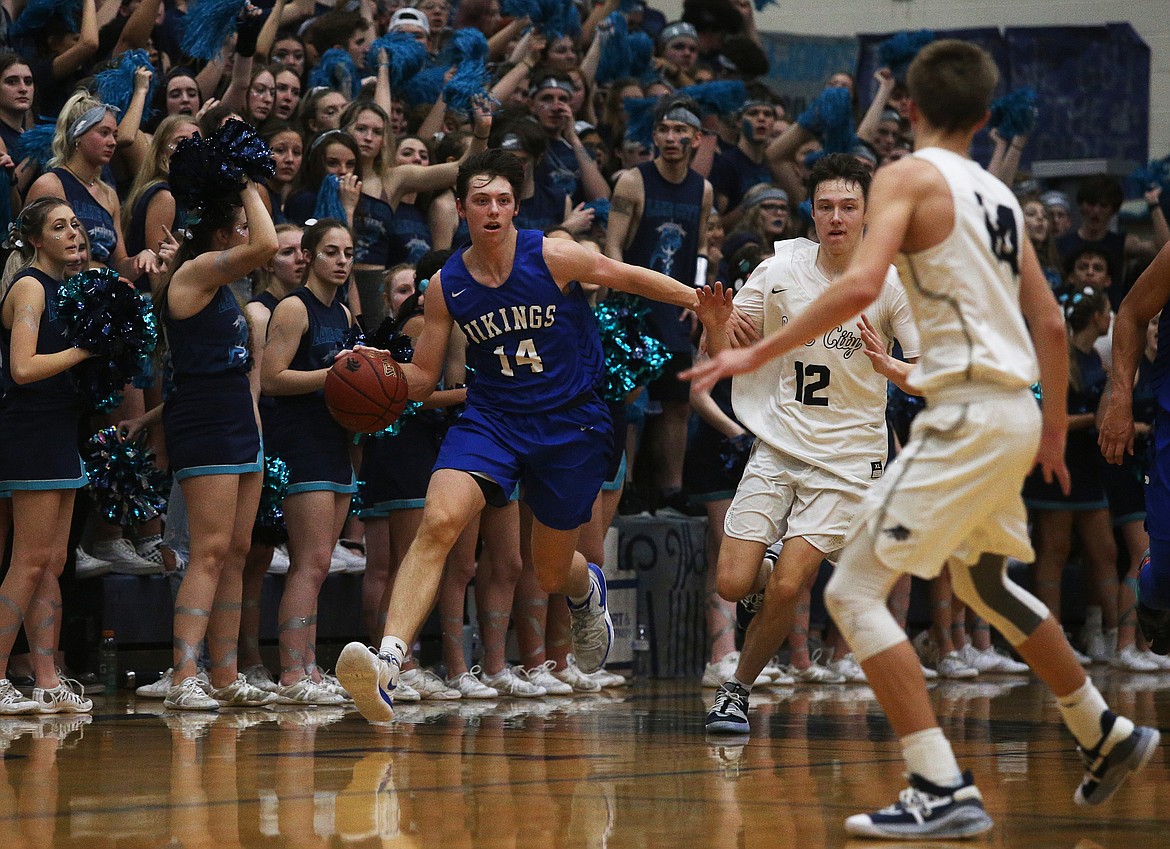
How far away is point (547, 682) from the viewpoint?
9.41 meters

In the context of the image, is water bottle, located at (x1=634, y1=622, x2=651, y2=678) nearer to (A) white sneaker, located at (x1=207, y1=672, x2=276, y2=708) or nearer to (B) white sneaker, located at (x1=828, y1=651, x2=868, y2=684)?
(B) white sneaker, located at (x1=828, y1=651, x2=868, y2=684)

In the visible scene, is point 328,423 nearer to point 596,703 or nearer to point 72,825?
point 596,703

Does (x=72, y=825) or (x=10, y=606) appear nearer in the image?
(x=72, y=825)

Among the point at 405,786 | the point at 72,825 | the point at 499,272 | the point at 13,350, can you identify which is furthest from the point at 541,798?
the point at 13,350

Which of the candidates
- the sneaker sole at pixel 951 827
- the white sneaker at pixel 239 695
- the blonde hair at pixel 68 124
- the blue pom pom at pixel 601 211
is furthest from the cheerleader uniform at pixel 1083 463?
the sneaker sole at pixel 951 827

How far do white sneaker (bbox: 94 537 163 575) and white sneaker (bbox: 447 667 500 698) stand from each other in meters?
1.74

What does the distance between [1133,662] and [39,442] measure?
8143 mm

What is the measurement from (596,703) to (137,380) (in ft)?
9.83

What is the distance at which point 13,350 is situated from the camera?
7.66m

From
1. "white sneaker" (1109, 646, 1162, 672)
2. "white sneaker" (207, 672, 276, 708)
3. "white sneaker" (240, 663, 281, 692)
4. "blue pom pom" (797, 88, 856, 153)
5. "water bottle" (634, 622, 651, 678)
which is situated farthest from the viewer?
"blue pom pom" (797, 88, 856, 153)

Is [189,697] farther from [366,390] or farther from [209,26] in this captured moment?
[209,26]

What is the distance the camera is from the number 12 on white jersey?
7250mm

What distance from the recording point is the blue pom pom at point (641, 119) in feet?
41.4

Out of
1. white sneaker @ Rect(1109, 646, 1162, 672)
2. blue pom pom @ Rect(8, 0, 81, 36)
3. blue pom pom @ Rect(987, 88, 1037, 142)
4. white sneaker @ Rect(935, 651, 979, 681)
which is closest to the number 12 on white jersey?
blue pom pom @ Rect(8, 0, 81, 36)
